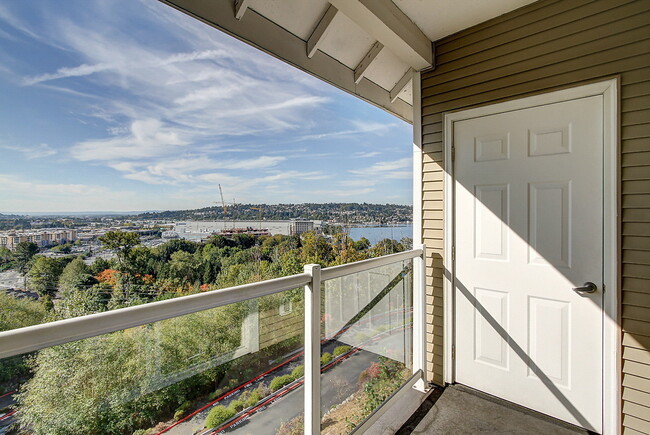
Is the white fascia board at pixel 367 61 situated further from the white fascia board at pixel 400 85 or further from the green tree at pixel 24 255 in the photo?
the green tree at pixel 24 255

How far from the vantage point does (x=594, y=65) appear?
1.90 meters

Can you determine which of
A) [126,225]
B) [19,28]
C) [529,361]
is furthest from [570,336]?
[19,28]

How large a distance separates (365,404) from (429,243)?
1363 mm

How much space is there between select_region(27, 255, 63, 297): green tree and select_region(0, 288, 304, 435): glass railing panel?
2.19m

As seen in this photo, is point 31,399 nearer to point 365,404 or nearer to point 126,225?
point 365,404

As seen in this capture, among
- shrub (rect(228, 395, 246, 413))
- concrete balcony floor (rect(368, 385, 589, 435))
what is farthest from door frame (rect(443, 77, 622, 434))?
shrub (rect(228, 395, 246, 413))

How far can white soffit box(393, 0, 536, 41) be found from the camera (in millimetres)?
2092

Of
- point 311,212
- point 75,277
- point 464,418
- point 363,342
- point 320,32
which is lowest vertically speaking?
point 464,418

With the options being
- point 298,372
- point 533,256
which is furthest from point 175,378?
point 533,256

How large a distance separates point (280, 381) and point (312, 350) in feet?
0.73

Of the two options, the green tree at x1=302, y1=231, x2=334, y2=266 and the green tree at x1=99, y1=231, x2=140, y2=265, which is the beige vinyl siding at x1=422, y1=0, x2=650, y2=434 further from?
the green tree at x1=302, y1=231, x2=334, y2=266

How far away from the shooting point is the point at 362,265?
194 centimetres

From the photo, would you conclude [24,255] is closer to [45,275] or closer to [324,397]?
[45,275]

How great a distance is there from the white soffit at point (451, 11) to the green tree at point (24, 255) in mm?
3493
